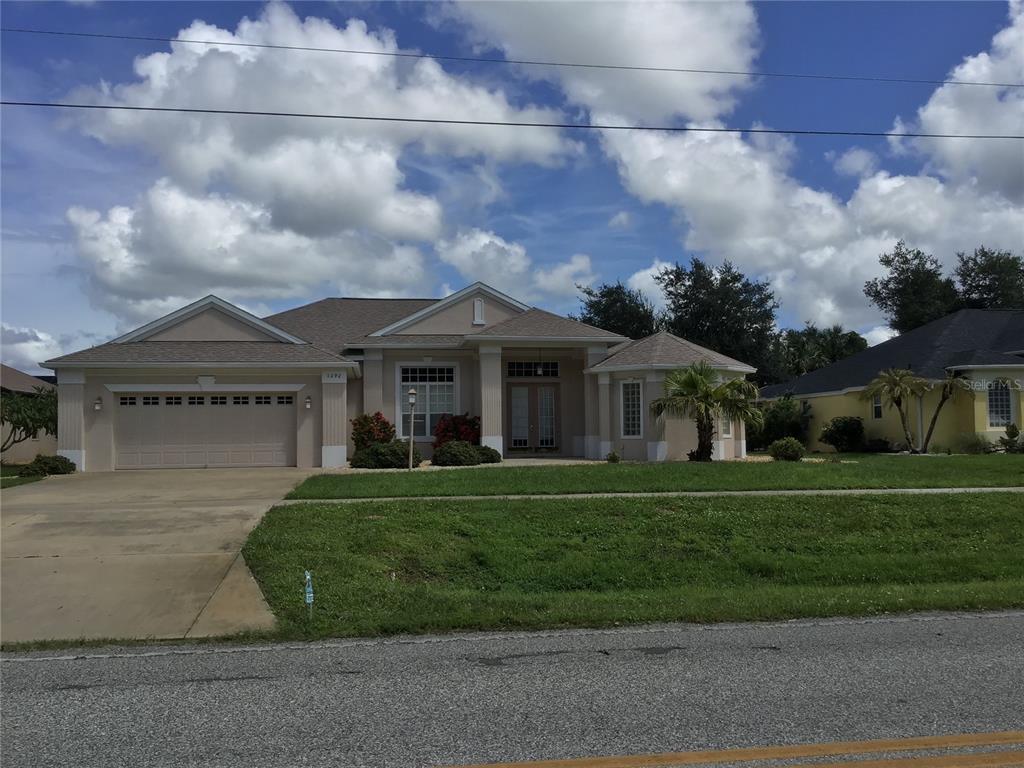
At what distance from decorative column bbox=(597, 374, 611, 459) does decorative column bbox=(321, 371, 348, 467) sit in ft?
24.0

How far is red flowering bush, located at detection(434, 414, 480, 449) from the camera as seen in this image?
23422 mm

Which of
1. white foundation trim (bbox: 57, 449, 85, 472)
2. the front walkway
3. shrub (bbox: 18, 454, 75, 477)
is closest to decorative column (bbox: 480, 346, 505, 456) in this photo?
the front walkway

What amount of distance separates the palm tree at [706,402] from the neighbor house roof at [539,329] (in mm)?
3672

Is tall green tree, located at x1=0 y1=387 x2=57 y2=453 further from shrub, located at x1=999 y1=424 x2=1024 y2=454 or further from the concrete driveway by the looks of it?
shrub, located at x1=999 y1=424 x2=1024 y2=454

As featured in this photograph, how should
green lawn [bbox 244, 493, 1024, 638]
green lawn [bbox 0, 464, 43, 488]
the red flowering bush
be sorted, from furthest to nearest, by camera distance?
the red flowering bush, green lawn [bbox 0, 464, 43, 488], green lawn [bbox 244, 493, 1024, 638]

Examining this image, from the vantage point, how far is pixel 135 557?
1013cm

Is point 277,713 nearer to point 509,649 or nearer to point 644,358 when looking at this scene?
point 509,649

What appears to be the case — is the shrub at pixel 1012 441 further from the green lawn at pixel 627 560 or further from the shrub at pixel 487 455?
the shrub at pixel 487 455

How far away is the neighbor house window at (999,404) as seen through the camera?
25578 millimetres

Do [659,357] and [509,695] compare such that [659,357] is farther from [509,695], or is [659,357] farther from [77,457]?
[509,695]

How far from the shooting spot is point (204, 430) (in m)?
21.8

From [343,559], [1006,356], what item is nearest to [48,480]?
[343,559]

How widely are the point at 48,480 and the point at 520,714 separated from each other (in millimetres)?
16916

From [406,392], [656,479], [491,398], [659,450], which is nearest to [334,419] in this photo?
[406,392]
